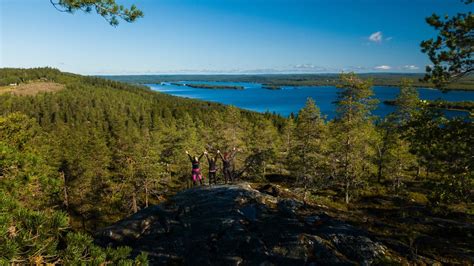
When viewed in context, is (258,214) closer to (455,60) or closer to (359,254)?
(359,254)

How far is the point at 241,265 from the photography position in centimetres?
1047

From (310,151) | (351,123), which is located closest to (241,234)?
(310,151)

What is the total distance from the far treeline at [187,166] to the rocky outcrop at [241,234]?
10.1 feet

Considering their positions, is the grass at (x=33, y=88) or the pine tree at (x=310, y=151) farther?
the grass at (x=33, y=88)

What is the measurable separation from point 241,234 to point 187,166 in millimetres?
33256

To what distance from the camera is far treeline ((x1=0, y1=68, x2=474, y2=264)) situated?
465 cm

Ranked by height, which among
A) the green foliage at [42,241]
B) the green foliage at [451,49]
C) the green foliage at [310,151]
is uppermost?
the green foliage at [451,49]

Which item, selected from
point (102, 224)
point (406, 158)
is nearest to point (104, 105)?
point (102, 224)

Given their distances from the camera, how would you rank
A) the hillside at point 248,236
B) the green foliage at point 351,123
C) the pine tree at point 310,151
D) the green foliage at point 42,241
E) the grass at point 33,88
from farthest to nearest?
the grass at point 33,88 < the pine tree at point 310,151 < the green foliage at point 351,123 < the hillside at point 248,236 < the green foliage at point 42,241

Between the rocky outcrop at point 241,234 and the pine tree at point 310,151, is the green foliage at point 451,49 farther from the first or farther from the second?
the pine tree at point 310,151

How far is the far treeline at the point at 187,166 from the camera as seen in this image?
4.65m

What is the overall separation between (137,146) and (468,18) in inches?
1153

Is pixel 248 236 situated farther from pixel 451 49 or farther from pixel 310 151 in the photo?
pixel 310 151

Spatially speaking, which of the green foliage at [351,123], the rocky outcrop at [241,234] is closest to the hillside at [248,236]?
the rocky outcrop at [241,234]
